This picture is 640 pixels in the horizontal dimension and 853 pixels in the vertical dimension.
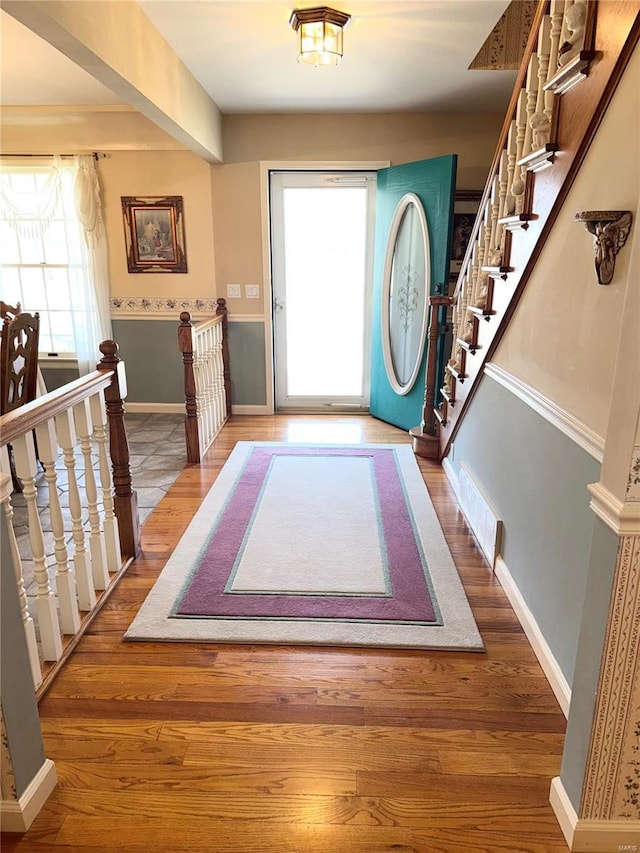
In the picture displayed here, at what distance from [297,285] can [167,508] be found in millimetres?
2532

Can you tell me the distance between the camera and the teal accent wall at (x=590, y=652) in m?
1.25

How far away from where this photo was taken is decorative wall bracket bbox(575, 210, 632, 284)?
140 cm

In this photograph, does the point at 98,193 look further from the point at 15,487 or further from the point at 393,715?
the point at 393,715

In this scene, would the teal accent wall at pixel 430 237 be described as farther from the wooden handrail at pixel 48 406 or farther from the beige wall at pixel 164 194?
the wooden handrail at pixel 48 406

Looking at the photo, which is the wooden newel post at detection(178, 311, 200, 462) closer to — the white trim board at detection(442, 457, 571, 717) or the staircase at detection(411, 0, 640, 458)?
the staircase at detection(411, 0, 640, 458)

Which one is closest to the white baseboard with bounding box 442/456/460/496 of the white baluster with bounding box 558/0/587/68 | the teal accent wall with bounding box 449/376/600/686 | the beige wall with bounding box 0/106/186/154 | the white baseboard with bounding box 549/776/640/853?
the teal accent wall with bounding box 449/376/600/686

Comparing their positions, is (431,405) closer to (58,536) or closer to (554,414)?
(554,414)

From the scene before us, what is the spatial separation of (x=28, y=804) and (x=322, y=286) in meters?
4.26

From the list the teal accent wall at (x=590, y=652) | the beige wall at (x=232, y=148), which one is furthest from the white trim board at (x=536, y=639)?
the beige wall at (x=232, y=148)

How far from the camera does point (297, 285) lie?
5.02m

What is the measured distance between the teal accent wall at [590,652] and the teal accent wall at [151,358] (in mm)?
4328

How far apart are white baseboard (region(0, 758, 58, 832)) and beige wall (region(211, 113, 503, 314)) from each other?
14.0ft

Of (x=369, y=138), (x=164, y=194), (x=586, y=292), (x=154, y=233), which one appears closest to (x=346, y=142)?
(x=369, y=138)

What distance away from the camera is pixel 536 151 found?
200 cm
